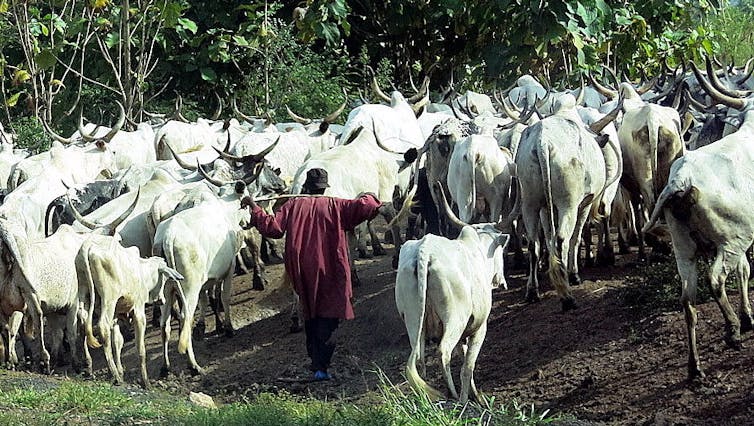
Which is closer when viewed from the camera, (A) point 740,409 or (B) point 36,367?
(A) point 740,409

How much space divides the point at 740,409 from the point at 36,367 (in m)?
6.44

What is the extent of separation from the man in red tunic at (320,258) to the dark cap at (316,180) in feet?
0.90

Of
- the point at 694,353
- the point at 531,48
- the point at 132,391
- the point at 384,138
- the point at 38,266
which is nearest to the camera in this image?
the point at 694,353

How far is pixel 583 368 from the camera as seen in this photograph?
9203 mm

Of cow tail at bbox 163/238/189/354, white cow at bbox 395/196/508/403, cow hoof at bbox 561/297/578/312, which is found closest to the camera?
white cow at bbox 395/196/508/403

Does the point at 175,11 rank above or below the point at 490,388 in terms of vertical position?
above

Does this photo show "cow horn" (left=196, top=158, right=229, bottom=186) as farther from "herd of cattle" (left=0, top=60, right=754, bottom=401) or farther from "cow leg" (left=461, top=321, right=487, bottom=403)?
"cow leg" (left=461, top=321, right=487, bottom=403)

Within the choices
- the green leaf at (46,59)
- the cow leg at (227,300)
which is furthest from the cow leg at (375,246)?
the green leaf at (46,59)

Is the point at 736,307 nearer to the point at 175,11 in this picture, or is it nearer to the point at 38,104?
the point at 175,11

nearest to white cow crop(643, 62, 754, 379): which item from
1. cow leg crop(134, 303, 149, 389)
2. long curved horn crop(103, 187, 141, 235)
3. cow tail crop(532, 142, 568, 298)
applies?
cow tail crop(532, 142, 568, 298)

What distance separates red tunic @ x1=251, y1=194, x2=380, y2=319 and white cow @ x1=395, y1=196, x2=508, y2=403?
1726 mm

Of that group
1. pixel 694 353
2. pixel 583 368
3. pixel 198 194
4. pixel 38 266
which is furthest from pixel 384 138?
pixel 694 353

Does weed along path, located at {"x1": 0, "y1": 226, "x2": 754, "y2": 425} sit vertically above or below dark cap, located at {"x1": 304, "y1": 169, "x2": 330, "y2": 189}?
below

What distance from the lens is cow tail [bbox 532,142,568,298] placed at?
10344 mm
